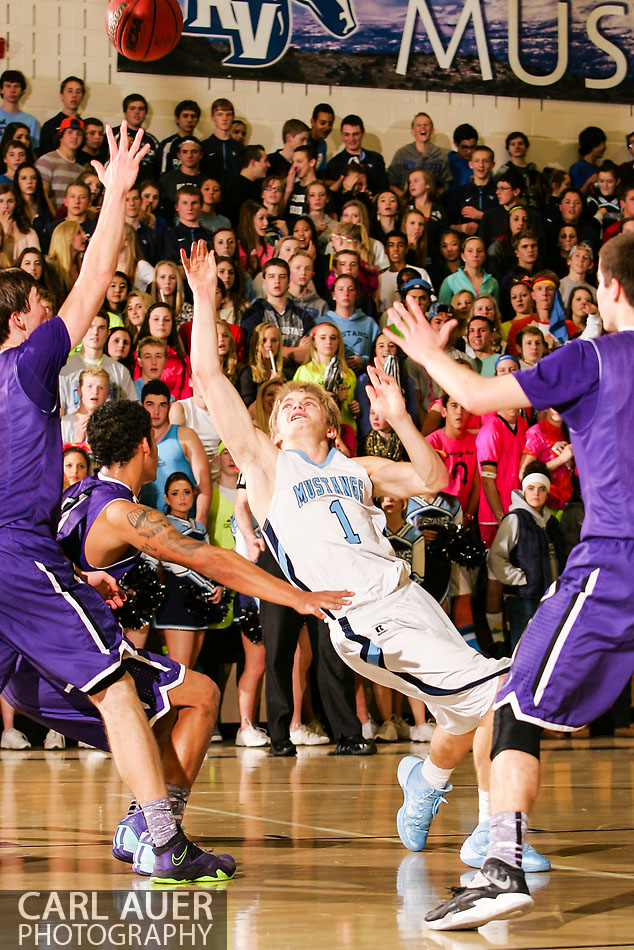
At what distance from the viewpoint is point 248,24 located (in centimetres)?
1619

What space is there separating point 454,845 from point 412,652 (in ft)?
3.11

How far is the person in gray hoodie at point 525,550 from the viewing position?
9445 mm

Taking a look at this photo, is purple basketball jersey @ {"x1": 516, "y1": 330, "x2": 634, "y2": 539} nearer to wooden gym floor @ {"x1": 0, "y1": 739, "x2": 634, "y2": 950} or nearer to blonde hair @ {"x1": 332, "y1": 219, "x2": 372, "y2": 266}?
wooden gym floor @ {"x1": 0, "y1": 739, "x2": 634, "y2": 950}

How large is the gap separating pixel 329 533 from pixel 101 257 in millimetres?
1506

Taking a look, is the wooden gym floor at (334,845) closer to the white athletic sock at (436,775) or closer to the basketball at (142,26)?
the white athletic sock at (436,775)

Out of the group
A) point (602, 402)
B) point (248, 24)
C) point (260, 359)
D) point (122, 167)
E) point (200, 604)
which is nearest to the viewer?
point (602, 402)

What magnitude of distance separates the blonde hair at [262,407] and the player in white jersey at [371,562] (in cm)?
371

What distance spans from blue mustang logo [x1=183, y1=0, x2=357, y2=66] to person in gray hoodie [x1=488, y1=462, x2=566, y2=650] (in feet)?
29.5

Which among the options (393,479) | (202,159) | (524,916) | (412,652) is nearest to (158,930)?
(524,916)

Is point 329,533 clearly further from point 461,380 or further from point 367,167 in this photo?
point 367,167

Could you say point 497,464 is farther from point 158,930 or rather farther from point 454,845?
point 158,930

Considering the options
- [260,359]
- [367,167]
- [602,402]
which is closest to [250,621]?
[260,359]

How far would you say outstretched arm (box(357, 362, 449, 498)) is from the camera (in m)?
5.02

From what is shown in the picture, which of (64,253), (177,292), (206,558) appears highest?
(64,253)
